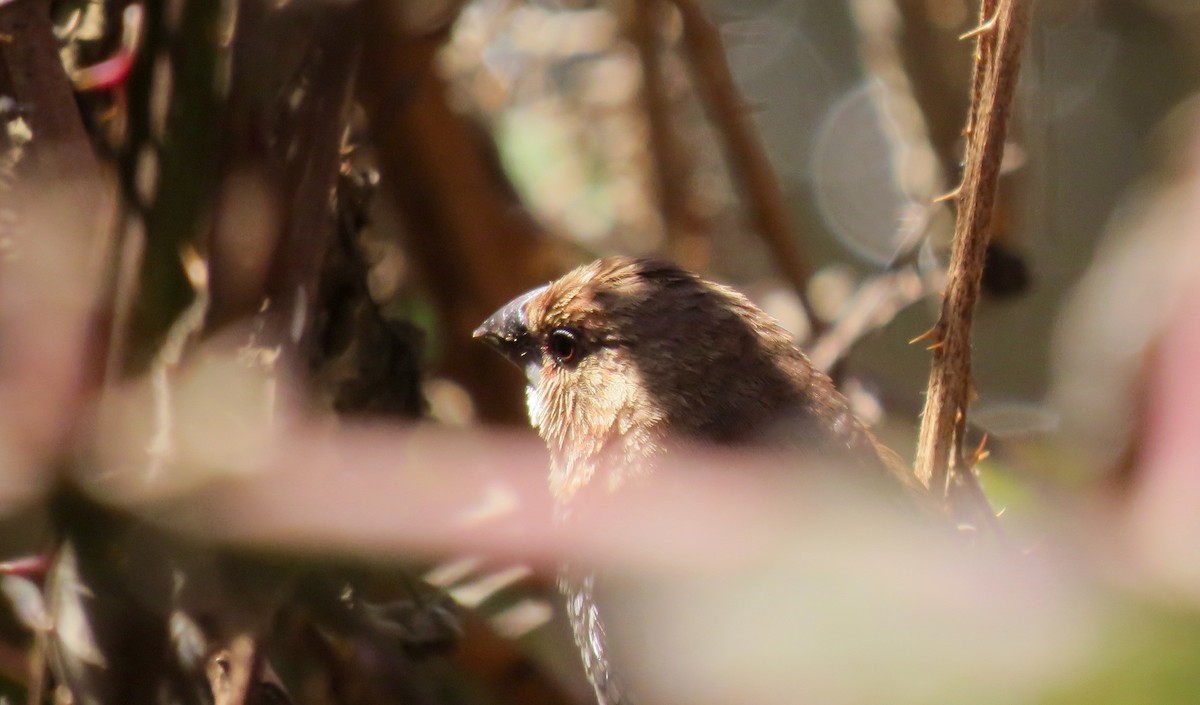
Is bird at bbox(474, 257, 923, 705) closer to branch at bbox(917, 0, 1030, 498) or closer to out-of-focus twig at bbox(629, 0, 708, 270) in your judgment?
branch at bbox(917, 0, 1030, 498)

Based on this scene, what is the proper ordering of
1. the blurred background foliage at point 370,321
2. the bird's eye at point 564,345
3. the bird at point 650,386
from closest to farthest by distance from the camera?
the blurred background foliage at point 370,321 < the bird at point 650,386 < the bird's eye at point 564,345

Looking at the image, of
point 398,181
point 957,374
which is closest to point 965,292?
point 957,374

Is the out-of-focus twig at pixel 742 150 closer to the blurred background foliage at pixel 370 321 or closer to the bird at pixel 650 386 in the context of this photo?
the blurred background foliage at pixel 370 321

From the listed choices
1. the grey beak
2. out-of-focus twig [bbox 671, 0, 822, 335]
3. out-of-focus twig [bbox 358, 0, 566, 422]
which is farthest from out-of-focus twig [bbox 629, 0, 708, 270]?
the grey beak

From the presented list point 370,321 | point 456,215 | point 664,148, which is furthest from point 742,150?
point 370,321

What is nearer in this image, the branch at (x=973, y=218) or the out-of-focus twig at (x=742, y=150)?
the branch at (x=973, y=218)

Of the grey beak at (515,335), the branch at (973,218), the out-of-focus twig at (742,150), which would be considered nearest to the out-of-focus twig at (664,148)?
the out-of-focus twig at (742,150)

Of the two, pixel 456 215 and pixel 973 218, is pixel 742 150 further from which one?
pixel 973 218

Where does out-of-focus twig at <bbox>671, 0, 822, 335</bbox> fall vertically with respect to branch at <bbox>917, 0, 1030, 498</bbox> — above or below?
below
